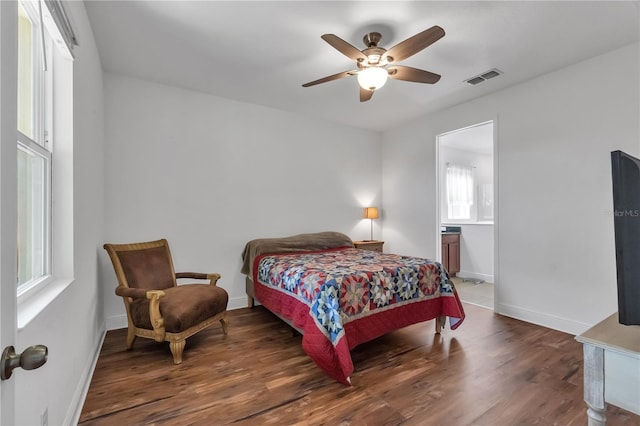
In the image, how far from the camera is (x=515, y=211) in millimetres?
3402

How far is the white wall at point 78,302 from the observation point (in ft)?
3.87

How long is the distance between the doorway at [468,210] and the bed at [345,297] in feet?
5.98

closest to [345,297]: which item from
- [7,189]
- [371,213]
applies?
[7,189]

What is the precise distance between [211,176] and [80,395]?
7.95 ft

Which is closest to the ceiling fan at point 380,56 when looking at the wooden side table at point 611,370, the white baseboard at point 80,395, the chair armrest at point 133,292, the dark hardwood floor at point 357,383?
the wooden side table at point 611,370

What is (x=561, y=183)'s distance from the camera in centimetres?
304

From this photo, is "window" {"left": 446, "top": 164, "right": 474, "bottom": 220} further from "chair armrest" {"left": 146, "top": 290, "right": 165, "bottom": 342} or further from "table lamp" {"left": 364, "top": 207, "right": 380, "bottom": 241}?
"chair armrest" {"left": 146, "top": 290, "right": 165, "bottom": 342}

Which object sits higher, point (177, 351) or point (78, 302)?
point (78, 302)

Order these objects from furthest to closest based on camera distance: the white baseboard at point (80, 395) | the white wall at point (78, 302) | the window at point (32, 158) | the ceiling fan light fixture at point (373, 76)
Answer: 1. the ceiling fan light fixture at point (373, 76)
2. the white baseboard at point (80, 395)
3. the window at point (32, 158)
4. the white wall at point (78, 302)

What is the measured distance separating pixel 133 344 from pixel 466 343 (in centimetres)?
304

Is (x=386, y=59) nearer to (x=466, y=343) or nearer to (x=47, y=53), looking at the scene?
(x=47, y=53)

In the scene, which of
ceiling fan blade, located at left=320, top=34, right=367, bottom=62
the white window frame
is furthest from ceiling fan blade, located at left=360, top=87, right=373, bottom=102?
the white window frame

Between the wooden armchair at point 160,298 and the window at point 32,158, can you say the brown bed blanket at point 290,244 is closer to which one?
the wooden armchair at point 160,298

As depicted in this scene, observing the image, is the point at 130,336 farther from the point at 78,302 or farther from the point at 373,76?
the point at 373,76
